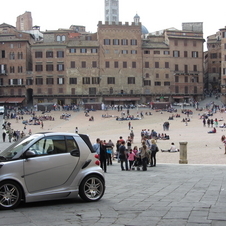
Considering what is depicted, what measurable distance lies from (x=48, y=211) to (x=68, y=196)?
82cm

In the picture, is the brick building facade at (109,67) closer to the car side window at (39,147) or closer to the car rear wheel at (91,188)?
the car rear wheel at (91,188)

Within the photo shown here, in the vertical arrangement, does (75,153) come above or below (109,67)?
below

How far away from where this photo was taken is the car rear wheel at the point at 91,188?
8734 mm

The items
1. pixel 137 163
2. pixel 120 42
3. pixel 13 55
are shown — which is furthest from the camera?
pixel 120 42

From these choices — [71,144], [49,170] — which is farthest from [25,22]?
[49,170]

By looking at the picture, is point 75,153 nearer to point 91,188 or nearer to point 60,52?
point 91,188

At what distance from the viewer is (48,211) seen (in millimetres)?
7863

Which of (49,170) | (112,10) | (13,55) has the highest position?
(112,10)

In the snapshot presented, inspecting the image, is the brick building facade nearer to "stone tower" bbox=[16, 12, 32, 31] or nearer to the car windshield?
"stone tower" bbox=[16, 12, 32, 31]

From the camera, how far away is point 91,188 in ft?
29.0

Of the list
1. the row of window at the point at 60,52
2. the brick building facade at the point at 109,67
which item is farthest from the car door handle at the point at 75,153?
the row of window at the point at 60,52

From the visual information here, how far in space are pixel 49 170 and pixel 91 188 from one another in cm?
96

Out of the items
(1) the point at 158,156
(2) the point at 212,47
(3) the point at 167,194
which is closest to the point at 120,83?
(2) the point at 212,47

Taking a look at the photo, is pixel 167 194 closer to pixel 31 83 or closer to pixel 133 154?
pixel 133 154
